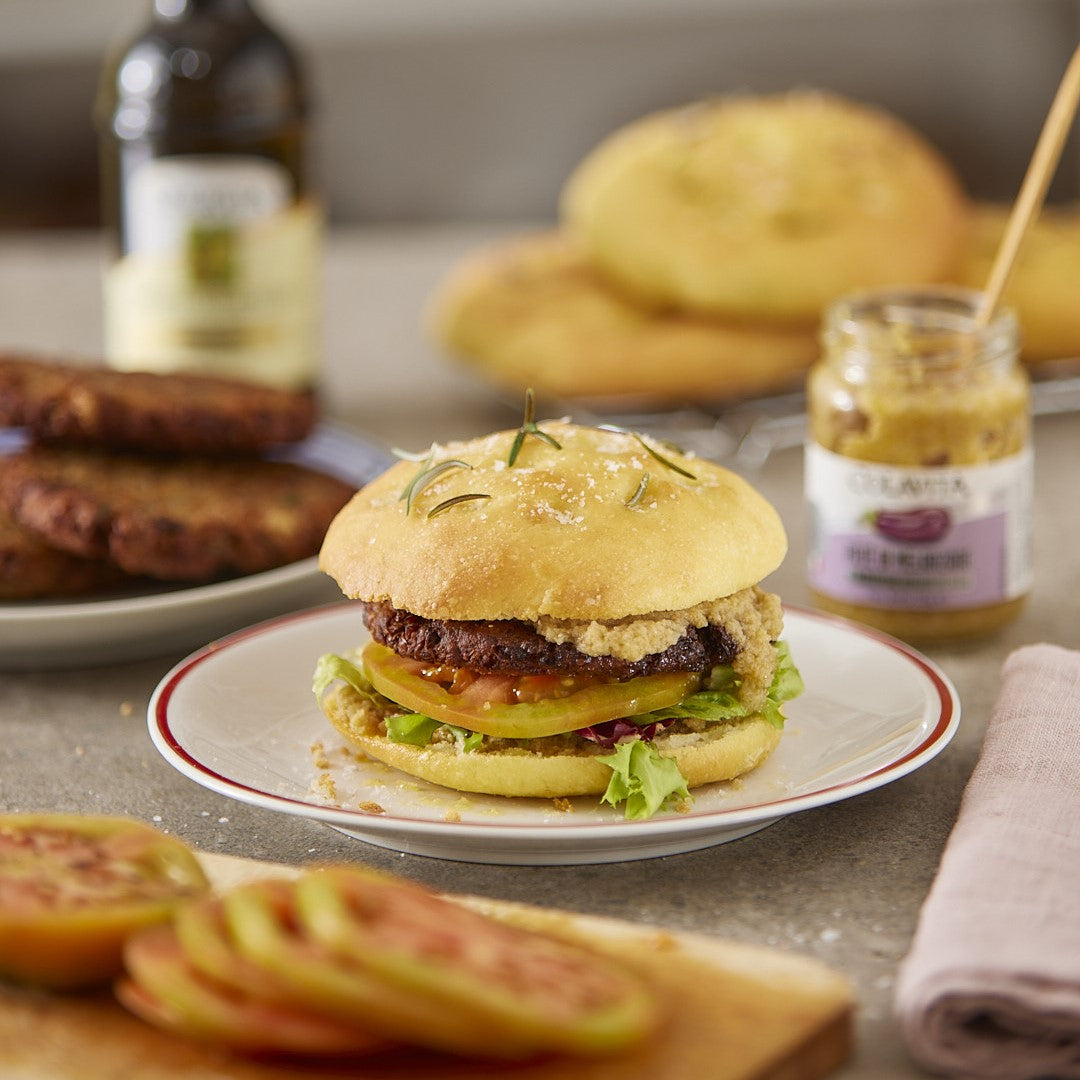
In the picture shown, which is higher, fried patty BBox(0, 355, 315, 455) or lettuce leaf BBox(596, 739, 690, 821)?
fried patty BBox(0, 355, 315, 455)

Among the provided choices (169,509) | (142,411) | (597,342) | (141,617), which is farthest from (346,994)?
(597,342)

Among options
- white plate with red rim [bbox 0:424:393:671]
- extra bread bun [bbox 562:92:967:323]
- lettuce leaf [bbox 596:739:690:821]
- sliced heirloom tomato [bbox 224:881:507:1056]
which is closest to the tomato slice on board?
sliced heirloom tomato [bbox 224:881:507:1056]

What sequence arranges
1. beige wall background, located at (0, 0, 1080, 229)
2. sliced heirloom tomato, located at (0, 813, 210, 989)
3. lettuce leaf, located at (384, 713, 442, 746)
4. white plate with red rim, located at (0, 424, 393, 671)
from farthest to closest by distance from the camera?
1. beige wall background, located at (0, 0, 1080, 229)
2. white plate with red rim, located at (0, 424, 393, 671)
3. lettuce leaf, located at (384, 713, 442, 746)
4. sliced heirloom tomato, located at (0, 813, 210, 989)

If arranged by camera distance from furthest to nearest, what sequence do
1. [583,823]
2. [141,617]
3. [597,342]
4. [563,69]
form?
[563,69] < [597,342] < [141,617] < [583,823]

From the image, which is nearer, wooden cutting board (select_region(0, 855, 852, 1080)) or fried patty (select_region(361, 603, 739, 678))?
wooden cutting board (select_region(0, 855, 852, 1080))

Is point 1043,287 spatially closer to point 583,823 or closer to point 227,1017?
point 583,823

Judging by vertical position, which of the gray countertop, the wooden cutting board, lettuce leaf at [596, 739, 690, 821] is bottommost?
the gray countertop

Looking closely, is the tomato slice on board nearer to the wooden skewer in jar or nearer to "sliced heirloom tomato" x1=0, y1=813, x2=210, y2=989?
"sliced heirloom tomato" x1=0, y1=813, x2=210, y2=989

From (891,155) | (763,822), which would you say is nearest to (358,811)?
(763,822)
